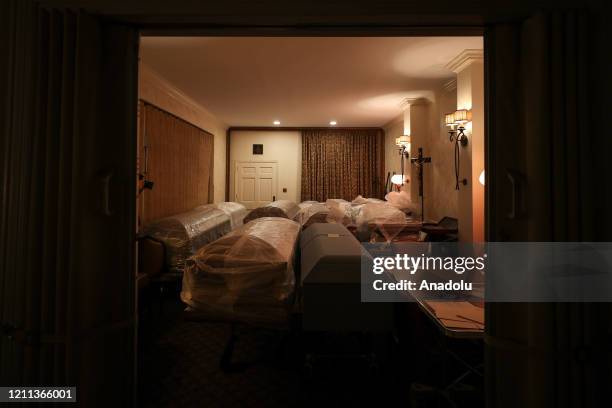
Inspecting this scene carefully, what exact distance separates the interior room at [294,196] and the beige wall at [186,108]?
0.03m

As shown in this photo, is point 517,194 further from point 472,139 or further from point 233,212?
point 233,212

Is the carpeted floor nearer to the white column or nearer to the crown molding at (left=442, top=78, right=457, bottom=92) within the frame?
the white column

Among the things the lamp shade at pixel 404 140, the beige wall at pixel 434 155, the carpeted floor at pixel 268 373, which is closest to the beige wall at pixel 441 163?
the beige wall at pixel 434 155

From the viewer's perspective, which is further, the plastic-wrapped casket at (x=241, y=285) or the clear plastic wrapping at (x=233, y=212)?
the clear plastic wrapping at (x=233, y=212)

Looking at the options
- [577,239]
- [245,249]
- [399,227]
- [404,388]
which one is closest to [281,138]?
[399,227]

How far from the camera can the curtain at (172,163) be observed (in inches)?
148

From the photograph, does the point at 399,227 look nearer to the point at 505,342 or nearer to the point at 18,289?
the point at 505,342

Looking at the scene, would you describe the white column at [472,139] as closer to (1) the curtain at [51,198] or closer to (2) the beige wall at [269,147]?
(1) the curtain at [51,198]

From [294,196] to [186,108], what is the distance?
10.2 feet

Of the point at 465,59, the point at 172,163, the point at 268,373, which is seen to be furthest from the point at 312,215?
the point at 268,373

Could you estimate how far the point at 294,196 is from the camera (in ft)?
23.7

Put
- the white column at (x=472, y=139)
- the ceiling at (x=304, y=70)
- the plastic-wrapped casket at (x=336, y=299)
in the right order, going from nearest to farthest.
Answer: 1. the plastic-wrapped casket at (x=336, y=299)
2. the ceiling at (x=304, y=70)
3. the white column at (x=472, y=139)

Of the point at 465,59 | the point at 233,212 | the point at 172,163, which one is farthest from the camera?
the point at 233,212

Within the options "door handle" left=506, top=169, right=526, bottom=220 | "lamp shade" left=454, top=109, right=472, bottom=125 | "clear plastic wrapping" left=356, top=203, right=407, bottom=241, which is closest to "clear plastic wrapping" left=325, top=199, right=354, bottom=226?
"clear plastic wrapping" left=356, top=203, right=407, bottom=241
